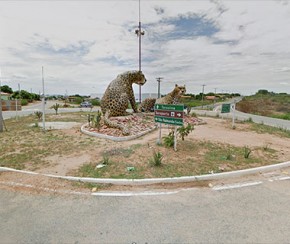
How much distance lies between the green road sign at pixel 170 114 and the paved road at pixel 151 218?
8.18 ft

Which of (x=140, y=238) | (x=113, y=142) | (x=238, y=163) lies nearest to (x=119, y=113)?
(x=113, y=142)

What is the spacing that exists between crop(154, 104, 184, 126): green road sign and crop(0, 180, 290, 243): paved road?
8.18 feet

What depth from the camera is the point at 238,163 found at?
5.23 meters

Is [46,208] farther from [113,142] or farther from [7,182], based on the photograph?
[113,142]

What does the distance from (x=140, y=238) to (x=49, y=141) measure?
603 cm

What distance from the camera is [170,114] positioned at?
6.05 metres

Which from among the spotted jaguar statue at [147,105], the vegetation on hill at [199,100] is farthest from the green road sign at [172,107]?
the vegetation on hill at [199,100]

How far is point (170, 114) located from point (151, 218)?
361cm

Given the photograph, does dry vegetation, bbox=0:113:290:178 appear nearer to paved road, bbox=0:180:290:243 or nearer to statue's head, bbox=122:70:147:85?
paved road, bbox=0:180:290:243

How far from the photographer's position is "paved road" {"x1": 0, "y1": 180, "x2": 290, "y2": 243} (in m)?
2.53

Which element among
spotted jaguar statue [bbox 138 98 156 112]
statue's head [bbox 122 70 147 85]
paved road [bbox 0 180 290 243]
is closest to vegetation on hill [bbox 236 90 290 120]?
spotted jaguar statue [bbox 138 98 156 112]

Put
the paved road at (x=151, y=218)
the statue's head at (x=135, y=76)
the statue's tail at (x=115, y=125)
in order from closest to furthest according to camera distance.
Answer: the paved road at (x=151, y=218)
the statue's tail at (x=115, y=125)
the statue's head at (x=135, y=76)

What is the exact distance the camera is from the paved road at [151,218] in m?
2.53

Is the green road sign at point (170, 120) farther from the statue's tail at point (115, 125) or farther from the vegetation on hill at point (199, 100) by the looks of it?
the vegetation on hill at point (199, 100)
